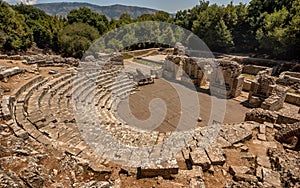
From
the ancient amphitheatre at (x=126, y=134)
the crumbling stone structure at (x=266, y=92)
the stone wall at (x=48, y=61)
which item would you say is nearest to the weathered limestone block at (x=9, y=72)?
the ancient amphitheatre at (x=126, y=134)

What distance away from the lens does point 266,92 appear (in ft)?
41.4

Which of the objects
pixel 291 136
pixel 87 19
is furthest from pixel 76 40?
pixel 291 136

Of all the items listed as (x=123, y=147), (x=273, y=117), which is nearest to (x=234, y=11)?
(x=273, y=117)

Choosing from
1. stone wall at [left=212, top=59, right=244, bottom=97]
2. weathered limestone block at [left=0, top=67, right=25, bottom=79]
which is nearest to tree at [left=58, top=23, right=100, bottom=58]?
weathered limestone block at [left=0, top=67, right=25, bottom=79]

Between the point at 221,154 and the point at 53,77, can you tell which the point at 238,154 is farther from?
the point at 53,77

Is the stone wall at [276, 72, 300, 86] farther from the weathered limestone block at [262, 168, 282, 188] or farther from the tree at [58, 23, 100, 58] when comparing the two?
the tree at [58, 23, 100, 58]

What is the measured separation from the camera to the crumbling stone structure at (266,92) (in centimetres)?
1192

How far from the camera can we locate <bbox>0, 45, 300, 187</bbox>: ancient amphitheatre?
4539 millimetres

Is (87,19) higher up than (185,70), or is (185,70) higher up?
(87,19)

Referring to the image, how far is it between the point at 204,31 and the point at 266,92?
19.9 meters

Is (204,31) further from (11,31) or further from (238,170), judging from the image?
(238,170)

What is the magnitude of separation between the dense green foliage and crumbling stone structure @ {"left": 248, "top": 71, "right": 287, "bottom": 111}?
11886 millimetres

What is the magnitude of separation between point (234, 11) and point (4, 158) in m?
32.9

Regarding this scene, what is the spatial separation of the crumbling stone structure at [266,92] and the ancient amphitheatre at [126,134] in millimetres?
58
